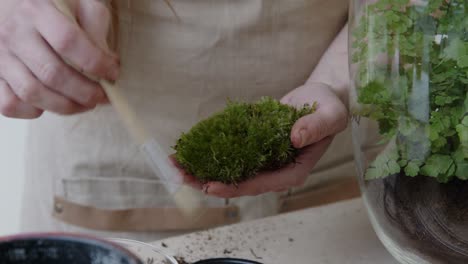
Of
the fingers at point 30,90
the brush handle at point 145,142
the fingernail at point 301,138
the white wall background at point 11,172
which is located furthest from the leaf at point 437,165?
the white wall background at point 11,172

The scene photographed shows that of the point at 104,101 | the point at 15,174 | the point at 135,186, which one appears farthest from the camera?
the point at 15,174

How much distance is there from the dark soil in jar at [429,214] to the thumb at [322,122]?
95 mm

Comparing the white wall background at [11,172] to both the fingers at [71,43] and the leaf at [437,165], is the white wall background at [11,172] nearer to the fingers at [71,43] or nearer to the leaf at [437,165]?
the fingers at [71,43]

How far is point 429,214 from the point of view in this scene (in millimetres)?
601

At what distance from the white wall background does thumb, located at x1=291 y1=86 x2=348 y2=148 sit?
95cm

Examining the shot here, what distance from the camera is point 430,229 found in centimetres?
61

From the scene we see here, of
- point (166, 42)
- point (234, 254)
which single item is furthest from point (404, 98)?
point (166, 42)

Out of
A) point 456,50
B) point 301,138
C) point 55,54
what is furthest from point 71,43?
point 456,50

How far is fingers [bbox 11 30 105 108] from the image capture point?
26.7 inches

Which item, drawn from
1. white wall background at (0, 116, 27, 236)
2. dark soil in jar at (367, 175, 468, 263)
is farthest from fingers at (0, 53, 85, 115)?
white wall background at (0, 116, 27, 236)

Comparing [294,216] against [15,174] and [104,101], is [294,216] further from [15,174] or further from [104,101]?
[15,174]

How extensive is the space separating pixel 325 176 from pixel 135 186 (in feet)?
0.91

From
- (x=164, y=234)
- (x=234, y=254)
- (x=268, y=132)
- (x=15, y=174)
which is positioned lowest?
(x=15, y=174)

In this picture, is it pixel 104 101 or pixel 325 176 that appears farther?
pixel 325 176
